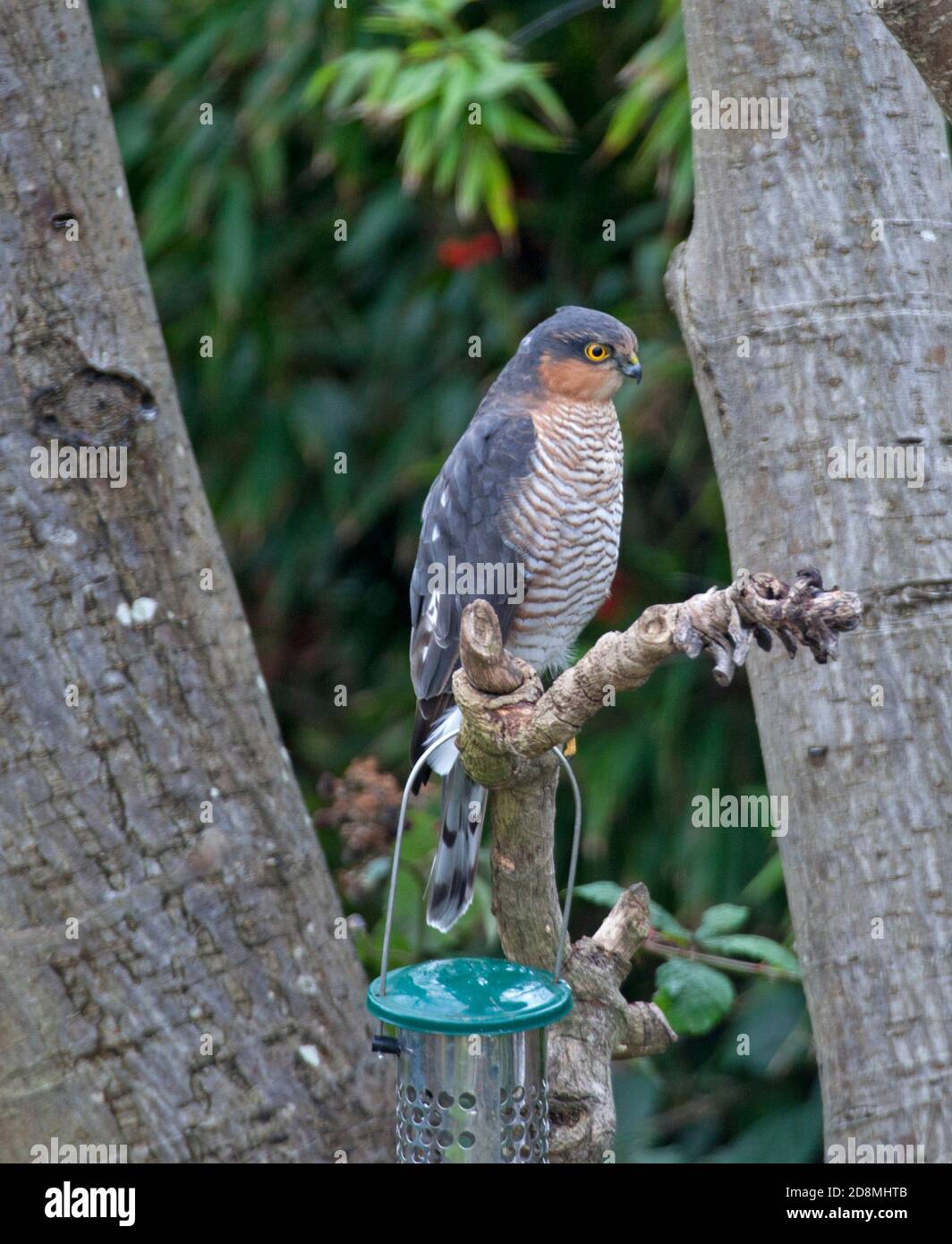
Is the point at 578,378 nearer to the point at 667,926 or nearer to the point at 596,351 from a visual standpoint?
the point at 596,351

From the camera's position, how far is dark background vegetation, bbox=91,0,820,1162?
3.68 m

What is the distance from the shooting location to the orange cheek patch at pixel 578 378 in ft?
8.96

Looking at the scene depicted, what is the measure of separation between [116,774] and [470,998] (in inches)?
36.0

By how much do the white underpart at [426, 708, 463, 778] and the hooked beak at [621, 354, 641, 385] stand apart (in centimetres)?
72

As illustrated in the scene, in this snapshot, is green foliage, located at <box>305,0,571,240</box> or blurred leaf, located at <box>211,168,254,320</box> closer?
green foliage, located at <box>305,0,571,240</box>

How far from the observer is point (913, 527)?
7.47ft

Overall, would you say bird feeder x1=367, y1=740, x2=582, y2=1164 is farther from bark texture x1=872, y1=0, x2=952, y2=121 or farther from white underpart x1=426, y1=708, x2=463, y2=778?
bark texture x1=872, y1=0, x2=952, y2=121

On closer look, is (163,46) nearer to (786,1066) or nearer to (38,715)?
(38,715)

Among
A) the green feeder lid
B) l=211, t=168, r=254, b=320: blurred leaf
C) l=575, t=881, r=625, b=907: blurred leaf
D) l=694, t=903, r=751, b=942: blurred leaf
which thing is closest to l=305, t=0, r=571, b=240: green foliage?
l=211, t=168, r=254, b=320: blurred leaf

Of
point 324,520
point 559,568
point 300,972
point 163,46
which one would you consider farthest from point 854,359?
point 163,46

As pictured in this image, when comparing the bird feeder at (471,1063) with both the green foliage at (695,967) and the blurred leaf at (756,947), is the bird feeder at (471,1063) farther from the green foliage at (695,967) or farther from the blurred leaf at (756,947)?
the blurred leaf at (756,947)

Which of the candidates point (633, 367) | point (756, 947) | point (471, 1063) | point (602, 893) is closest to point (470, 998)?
point (471, 1063)

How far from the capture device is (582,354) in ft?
8.91

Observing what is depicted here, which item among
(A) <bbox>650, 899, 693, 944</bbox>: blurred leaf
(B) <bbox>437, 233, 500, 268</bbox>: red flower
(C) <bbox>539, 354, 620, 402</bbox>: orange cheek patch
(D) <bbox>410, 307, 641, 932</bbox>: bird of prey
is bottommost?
(A) <bbox>650, 899, 693, 944</bbox>: blurred leaf
